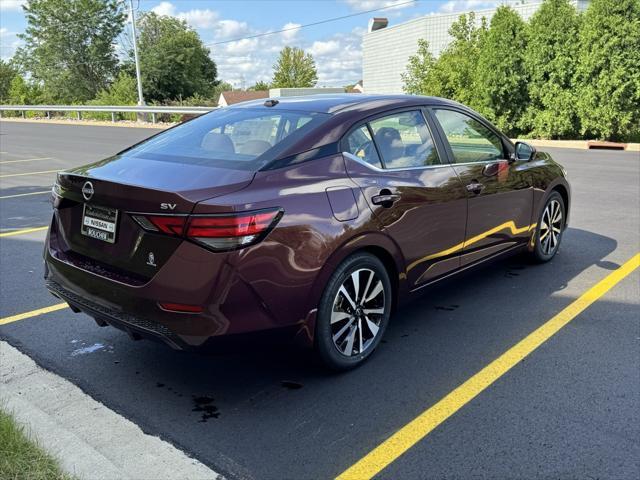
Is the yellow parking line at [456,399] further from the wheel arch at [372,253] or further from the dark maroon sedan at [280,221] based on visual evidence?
the wheel arch at [372,253]

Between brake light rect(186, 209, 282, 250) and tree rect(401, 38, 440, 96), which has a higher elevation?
tree rect(401, 38, 440, 96)

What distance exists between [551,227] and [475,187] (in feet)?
5.72

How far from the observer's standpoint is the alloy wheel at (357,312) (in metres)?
3.53

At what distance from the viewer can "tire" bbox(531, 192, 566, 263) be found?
5598mm

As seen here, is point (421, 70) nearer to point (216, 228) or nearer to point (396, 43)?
point (396, 43)

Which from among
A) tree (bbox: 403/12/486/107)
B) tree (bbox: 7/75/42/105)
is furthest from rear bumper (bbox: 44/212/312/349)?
tree (bbox: 7/75/42/105)

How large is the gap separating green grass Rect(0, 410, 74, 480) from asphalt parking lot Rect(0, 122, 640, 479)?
0.53m

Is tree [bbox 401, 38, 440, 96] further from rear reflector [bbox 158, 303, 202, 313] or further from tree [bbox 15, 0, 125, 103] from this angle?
tree [bbox 15, 0, 125, 103]

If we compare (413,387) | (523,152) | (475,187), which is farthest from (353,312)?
(523,152)

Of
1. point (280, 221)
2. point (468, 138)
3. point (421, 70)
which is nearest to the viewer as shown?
point (280, 221)

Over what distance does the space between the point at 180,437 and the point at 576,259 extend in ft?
14.9

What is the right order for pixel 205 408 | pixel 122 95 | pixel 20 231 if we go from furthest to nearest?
pixel 122 95, pixel 20 231, pixel 205 408

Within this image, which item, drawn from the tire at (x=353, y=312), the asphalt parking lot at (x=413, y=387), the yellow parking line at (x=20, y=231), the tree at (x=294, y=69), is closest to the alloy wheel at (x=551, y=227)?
the asphalt parking lot at (x=413, y=387)

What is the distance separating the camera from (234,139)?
12.4 feet
